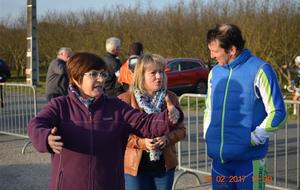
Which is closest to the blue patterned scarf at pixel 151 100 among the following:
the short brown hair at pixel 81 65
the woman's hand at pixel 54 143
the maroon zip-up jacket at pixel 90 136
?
the maroon zip-up jacket at pixel 90 136

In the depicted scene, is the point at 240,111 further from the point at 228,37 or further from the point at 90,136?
the point at 90,136

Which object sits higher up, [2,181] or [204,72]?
[204,72]

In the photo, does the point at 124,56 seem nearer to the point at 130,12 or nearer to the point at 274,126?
the point at 130,12

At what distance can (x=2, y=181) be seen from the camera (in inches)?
256

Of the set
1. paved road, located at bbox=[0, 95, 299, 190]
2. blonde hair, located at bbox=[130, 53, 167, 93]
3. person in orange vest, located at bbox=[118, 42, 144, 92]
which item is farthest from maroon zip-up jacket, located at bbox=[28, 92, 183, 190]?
person in orange vest, located at bbox=[118, 42, 144, 92]

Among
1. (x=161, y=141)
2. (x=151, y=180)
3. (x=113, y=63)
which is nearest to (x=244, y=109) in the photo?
(x=161, y=141)

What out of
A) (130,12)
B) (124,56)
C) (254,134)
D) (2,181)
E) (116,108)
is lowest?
(2,181)

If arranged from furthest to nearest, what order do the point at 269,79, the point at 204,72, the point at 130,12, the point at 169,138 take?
the point at 130,12 < the point at 204,72 < the point at 169,138 < the point at 269,79

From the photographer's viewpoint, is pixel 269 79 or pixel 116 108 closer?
pixel 116 108

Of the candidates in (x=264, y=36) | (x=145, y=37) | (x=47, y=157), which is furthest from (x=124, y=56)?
(x=47, y=157)

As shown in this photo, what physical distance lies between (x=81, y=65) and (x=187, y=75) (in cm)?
1704

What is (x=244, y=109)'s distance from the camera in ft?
11.1

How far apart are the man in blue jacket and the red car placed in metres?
15.5

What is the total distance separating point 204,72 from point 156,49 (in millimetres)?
7412
